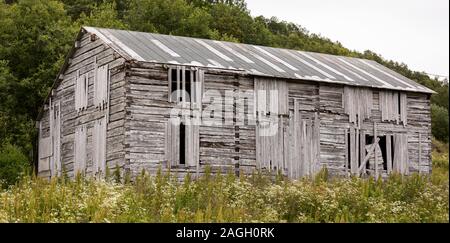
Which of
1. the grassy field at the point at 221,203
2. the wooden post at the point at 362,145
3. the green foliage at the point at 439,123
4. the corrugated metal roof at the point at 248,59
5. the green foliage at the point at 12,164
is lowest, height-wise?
the grassy field at the point at 221,203

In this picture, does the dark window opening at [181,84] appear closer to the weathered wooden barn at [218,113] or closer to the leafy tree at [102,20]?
the weathered wooden barn at [218,113]

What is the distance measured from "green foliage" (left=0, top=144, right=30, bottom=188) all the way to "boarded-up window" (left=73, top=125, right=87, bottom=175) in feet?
5.34

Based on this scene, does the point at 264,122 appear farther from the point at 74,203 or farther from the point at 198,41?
the point at 74,203

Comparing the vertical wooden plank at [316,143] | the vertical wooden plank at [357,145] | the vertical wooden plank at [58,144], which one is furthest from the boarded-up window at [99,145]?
the vertical wooden plank at [357,145]

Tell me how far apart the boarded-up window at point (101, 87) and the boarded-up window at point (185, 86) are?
2206 millimetres

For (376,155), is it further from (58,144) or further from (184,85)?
(58,144)

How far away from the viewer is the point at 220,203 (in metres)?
18.2

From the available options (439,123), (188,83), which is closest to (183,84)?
(188,83)

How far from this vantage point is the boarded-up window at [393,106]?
29.7 metres

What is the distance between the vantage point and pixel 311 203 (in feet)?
63.2

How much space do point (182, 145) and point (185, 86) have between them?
190 cm

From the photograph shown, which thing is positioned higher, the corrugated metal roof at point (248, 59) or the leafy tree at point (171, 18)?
the leafy tree at point (171, 18)

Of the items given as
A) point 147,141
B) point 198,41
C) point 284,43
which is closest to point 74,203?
point 147,141

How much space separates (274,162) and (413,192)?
5.68 meters
